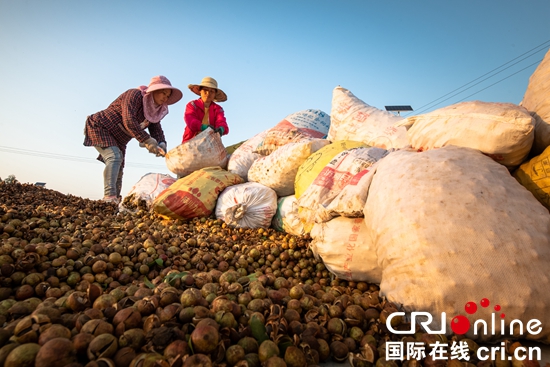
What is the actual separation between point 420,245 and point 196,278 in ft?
3.88

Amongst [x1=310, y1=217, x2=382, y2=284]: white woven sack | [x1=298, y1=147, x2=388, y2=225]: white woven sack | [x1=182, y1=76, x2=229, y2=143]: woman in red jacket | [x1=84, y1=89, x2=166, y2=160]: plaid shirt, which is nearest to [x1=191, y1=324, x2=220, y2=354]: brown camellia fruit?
[x1=310, y1=217, x2=382, y2=284]: white woven sack

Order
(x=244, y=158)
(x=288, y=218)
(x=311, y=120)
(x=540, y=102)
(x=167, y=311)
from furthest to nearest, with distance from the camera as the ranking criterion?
(x=311, y=120)
(x=244, y=158)
(x=288, y=218)
(x=540, y=102)
(x=167, y=311)

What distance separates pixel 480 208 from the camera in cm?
148

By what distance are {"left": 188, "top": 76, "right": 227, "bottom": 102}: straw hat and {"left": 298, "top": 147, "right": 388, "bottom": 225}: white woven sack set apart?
116 inches

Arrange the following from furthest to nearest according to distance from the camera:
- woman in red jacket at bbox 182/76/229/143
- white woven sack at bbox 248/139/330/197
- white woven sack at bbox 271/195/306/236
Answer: woman in red jacket at bbox 182/76/229/143
white woven sack at bbox 248/139/330/197
white woven sack at bbox 271/195/306/236

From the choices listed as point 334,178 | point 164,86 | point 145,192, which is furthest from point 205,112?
point 334,178

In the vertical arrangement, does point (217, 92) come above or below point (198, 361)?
above

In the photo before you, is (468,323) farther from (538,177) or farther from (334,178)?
(334,178)

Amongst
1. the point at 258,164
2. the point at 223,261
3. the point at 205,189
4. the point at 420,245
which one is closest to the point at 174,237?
the point at 223,261

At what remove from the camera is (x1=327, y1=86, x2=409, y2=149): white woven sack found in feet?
10.3

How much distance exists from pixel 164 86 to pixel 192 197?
2.06m

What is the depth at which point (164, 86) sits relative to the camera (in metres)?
4.69

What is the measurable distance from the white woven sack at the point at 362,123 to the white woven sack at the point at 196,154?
1.63 meters

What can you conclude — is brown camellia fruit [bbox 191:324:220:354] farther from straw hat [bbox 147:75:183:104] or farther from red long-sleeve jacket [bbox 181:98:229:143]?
straw hat [bbox 147:75:183:104]
